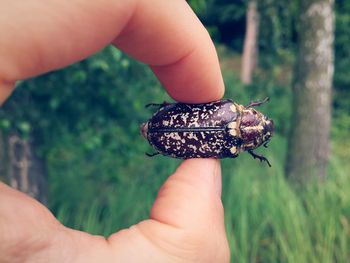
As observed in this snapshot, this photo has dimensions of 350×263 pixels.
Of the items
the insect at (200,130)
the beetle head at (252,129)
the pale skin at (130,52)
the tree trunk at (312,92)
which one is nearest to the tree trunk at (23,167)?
the insect at (200,130)

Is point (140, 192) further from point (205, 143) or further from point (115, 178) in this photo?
point (205, 143)

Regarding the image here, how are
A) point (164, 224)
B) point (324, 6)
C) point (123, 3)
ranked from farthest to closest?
point (324, 6) → point (164, 224) → point (123, 3)

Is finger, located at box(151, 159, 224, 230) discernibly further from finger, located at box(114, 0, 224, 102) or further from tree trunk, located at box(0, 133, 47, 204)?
tree trunk, located at box(0, 133, 47, 204)

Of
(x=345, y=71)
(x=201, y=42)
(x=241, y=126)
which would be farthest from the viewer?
(x=345, y=71)

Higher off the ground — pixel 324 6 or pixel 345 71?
A: pixel 324 6

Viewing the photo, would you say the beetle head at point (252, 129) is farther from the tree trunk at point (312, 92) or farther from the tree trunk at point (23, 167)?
the tree trunk at point (312, 92)

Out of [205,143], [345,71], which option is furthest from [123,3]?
[345,71]

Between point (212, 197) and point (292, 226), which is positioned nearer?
point (212, 197)

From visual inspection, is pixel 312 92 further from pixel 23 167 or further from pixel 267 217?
pixel 23 167
